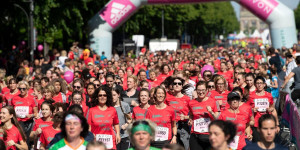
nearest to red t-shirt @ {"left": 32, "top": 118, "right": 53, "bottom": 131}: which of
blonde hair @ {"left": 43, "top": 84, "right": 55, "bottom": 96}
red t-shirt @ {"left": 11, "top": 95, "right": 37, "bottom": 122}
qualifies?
blonde hair @ {"left": 43, "top": 84, "right": 55, "bottom": 96}

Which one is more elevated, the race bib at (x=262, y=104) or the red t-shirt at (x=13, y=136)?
the race bib at (x=262, y=104)

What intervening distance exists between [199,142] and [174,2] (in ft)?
63.3

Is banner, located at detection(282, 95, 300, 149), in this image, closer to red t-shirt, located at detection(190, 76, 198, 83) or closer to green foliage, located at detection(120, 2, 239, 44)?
red t-shirt, located at detection(190, 76, 198, 83)

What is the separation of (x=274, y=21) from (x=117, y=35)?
19.2 m

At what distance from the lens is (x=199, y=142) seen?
27.9 feet

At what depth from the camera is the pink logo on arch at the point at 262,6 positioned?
27.5 meters

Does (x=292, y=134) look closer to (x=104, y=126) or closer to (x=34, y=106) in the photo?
(x=104, y=126)

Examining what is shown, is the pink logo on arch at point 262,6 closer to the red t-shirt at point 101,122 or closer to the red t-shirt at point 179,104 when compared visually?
the red t-shirt at point 179,104

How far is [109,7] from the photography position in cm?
Answer: 2770

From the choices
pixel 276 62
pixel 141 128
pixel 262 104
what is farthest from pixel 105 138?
pixel 276 62

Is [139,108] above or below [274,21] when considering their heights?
below

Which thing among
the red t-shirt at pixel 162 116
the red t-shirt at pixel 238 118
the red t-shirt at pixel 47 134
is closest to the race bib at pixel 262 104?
the red t-shirt at pixel 238 118

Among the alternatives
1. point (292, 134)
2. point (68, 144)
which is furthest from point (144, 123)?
point (292, 134)

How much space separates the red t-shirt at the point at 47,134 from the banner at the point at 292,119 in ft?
12.7
